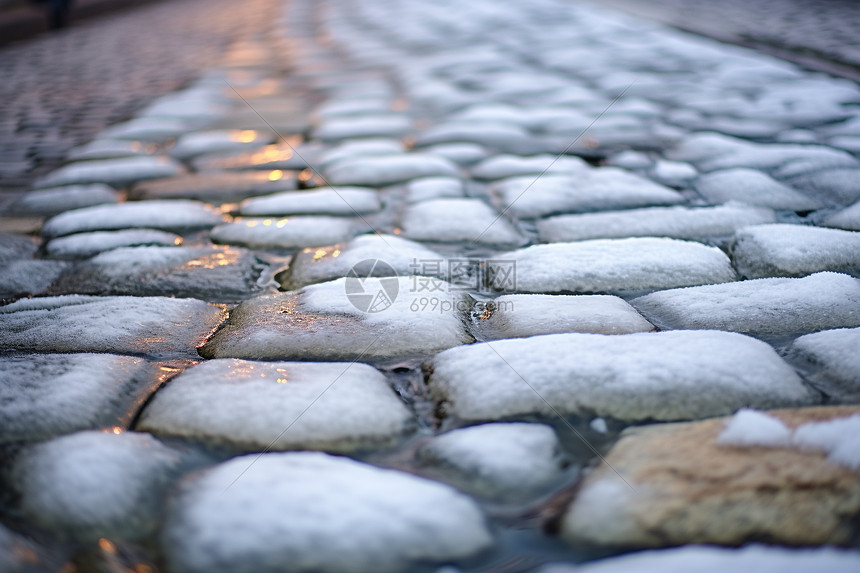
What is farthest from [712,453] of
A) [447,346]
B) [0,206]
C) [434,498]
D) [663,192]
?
[0,206]

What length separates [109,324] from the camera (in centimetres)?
124

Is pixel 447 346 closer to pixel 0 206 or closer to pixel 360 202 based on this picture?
pixel 360 202

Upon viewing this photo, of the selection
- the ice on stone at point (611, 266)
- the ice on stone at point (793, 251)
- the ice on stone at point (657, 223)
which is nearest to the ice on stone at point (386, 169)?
the ice on stone at point (657, 223)

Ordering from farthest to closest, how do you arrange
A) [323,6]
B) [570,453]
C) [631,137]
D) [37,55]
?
[323,6]
[37,55]
[631,137]
[570,453]

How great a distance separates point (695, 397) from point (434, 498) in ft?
1.36

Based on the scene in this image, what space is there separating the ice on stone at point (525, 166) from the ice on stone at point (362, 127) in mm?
534

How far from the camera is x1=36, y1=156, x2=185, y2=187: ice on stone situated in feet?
7.25

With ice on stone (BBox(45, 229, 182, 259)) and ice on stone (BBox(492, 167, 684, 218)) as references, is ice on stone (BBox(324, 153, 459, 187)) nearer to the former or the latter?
ice on stone (BBox(492, 167, 684, 218))

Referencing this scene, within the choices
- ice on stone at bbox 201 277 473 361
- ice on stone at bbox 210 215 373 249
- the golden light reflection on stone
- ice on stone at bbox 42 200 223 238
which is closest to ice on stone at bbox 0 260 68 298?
ice on stone at bbox 42 200 223 238

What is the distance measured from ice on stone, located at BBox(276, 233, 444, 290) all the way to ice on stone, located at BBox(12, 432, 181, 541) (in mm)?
618

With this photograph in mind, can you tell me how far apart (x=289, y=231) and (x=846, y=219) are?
54.9 inches

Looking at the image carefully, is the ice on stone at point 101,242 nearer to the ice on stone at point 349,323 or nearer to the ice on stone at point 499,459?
the ice on stone at point 349,323

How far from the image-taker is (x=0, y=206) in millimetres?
2025

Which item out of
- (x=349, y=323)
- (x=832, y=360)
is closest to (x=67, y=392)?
(x=349, y=323)
